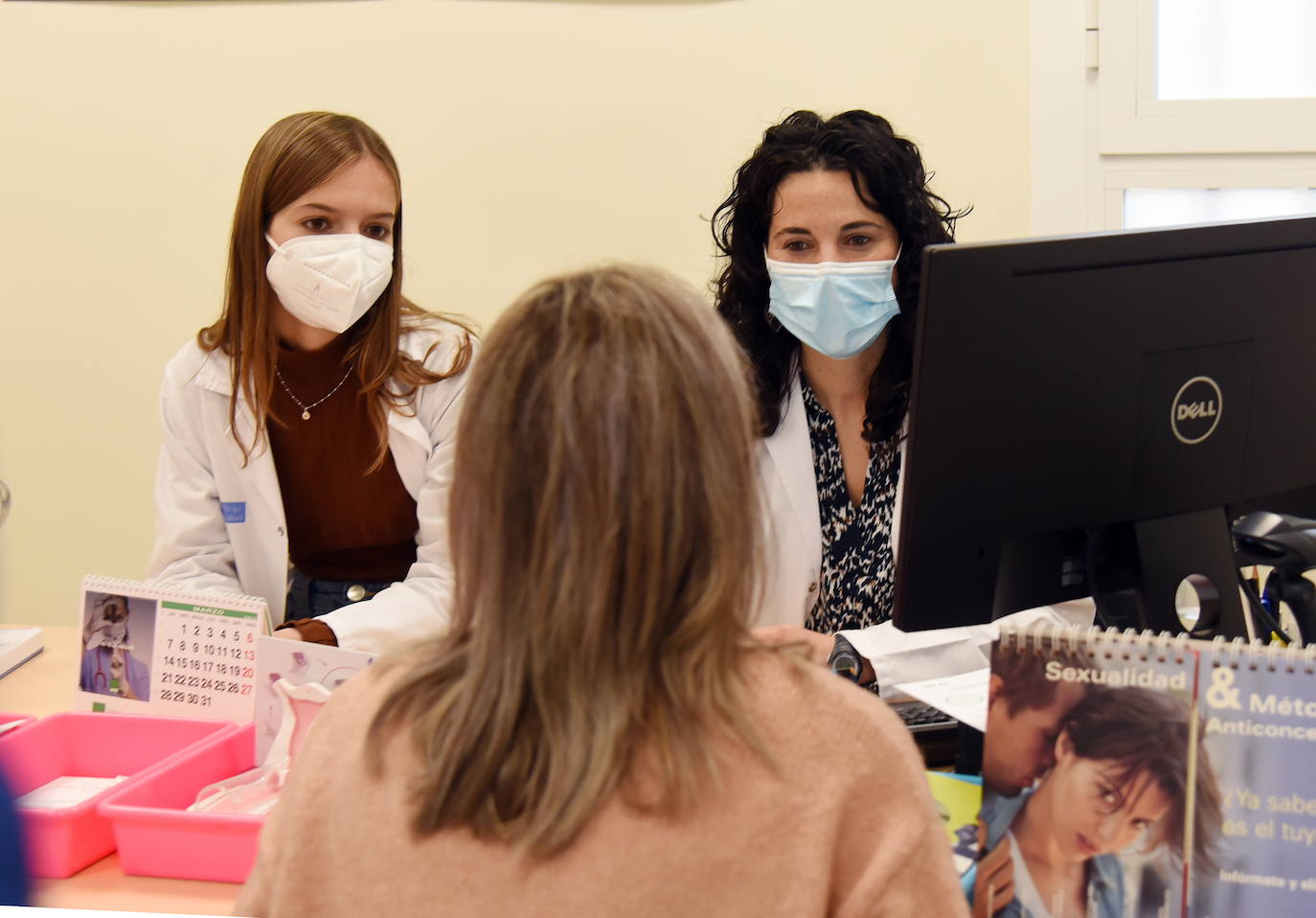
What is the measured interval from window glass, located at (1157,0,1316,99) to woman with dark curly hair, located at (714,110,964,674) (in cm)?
107

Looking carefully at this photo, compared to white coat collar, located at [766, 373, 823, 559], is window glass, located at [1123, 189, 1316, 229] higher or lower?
higher

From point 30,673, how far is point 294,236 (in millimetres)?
749

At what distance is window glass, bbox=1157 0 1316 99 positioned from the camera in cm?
254

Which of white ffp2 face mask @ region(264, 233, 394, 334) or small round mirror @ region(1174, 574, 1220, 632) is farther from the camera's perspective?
white ffp2 face mask @ region(264, 233, 394, 334)

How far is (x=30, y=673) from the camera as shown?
5.56 feet

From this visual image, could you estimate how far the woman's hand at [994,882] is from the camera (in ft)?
2.82

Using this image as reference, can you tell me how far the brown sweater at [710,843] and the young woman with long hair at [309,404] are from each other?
1111 mm

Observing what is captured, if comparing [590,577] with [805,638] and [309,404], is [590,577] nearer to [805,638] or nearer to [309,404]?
[805,638]

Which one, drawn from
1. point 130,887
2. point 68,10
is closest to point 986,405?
point 130,887

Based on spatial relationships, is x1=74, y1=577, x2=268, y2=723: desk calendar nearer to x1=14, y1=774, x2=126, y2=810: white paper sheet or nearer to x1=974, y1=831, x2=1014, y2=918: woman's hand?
x1=14, y1=774, x2=126, y2=810: white paper sheet

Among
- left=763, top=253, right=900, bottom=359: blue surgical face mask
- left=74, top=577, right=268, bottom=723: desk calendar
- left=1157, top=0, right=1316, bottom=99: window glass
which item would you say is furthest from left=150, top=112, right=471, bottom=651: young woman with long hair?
left=1157, top=0, right=1316, bottom=99: window glass

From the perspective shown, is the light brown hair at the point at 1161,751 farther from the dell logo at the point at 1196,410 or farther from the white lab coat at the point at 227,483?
the white lab coat at the point at 227,483

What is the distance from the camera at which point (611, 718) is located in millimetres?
708

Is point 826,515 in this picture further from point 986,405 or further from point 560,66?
point 560,66
